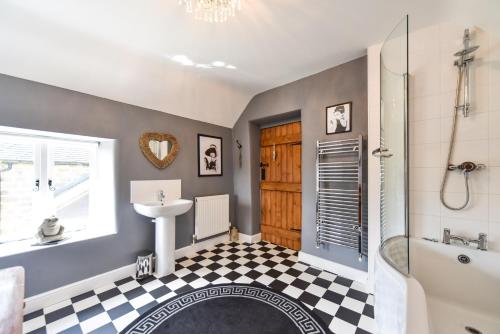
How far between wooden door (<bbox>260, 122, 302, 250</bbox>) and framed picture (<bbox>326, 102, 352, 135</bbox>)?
589 mm

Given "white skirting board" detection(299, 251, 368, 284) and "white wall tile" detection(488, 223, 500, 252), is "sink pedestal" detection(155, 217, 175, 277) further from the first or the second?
"white wall tile" detection(488, 223, 500, 252)

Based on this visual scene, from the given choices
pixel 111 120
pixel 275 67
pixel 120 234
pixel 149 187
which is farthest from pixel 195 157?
pixel 275 67

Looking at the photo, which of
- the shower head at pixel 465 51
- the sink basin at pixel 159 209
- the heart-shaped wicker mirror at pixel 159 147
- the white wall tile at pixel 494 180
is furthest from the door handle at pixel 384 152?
the heart-shaped wicker mirror at pixel 159 147

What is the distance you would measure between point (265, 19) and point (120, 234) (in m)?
2.52

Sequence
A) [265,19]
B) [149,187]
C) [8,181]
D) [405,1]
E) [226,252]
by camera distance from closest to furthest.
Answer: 1. [405,1]
2. [265,19]
3. [8,181]
4. [149,187]
5. [226,252]

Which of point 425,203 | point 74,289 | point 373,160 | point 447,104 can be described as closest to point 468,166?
point 425,203

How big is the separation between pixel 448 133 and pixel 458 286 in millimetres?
1155

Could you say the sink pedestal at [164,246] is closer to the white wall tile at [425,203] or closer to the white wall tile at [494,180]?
the white wall tile at [425,203]

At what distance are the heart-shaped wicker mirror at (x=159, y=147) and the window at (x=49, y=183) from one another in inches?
15.9

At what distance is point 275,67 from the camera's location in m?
2.29

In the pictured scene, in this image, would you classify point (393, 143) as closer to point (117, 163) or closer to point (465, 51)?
point (465, 51)

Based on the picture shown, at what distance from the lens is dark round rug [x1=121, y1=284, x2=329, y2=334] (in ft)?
4.93

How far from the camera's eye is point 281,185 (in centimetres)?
311

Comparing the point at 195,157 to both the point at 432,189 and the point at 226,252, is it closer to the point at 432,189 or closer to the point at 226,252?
the point at 226,252
